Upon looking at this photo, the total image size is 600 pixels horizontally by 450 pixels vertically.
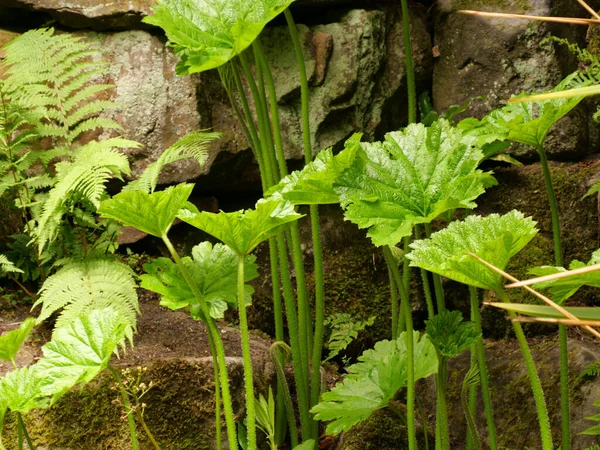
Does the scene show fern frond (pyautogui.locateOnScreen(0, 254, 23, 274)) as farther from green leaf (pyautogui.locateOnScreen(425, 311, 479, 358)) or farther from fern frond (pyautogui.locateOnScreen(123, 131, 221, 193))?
green leaf (pyautogui.locateOnScreen(425, 311, 479, 358))

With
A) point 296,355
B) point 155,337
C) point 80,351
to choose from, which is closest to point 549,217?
point 296,355

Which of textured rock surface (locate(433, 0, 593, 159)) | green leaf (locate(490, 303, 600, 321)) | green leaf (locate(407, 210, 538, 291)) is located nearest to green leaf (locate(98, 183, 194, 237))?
green leaf (locate(407, 210, 538, 291))

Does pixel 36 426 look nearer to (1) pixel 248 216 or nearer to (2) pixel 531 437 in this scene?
(1) pixel 248 216

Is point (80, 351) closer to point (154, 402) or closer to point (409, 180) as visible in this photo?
point (154, 402)

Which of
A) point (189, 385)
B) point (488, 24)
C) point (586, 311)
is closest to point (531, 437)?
point (189, 385)

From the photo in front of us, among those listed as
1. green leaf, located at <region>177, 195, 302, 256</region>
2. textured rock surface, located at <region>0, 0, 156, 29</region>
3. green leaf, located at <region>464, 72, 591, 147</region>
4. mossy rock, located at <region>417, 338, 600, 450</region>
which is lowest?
mossy rock, located at <region>417, 338, 600, 450</region>
